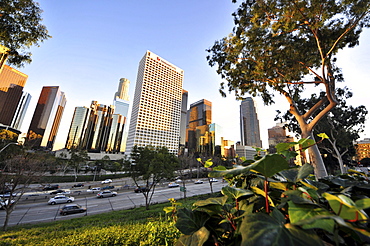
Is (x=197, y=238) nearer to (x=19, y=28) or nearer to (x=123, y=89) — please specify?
(x=19, y=28)

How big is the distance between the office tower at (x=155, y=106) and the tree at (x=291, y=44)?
76.3m

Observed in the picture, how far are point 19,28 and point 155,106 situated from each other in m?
80.1

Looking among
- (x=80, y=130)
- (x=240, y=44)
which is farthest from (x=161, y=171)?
(x=80, y=130)

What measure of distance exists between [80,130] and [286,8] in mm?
123467

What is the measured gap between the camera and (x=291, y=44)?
8508 millimetres

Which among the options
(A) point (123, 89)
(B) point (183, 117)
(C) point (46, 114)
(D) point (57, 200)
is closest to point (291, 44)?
(D) point (57, 200)

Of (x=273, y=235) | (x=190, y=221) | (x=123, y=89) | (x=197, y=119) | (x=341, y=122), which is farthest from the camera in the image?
(x=123, y=89)

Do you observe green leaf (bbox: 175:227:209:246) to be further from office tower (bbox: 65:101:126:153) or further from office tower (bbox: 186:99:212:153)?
office tower (bbox: 186:99:212:153)

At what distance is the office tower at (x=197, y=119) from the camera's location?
126875 mm

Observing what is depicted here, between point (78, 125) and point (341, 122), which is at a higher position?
point (78, 125)

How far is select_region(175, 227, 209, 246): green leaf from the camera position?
807 millimetres

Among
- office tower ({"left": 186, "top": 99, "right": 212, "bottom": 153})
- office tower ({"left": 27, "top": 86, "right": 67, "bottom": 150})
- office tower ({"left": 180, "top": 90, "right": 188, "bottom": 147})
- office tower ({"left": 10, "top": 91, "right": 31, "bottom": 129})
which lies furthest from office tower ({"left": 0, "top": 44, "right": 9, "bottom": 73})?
Answer: office tower ({"left": 180, "top": 90, "right": 188, "bottom": 147})

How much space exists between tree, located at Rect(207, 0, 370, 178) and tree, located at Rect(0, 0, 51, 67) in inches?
464

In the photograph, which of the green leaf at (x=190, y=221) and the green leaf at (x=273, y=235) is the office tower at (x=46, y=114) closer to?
the green leaf at (x=190, y=221)
